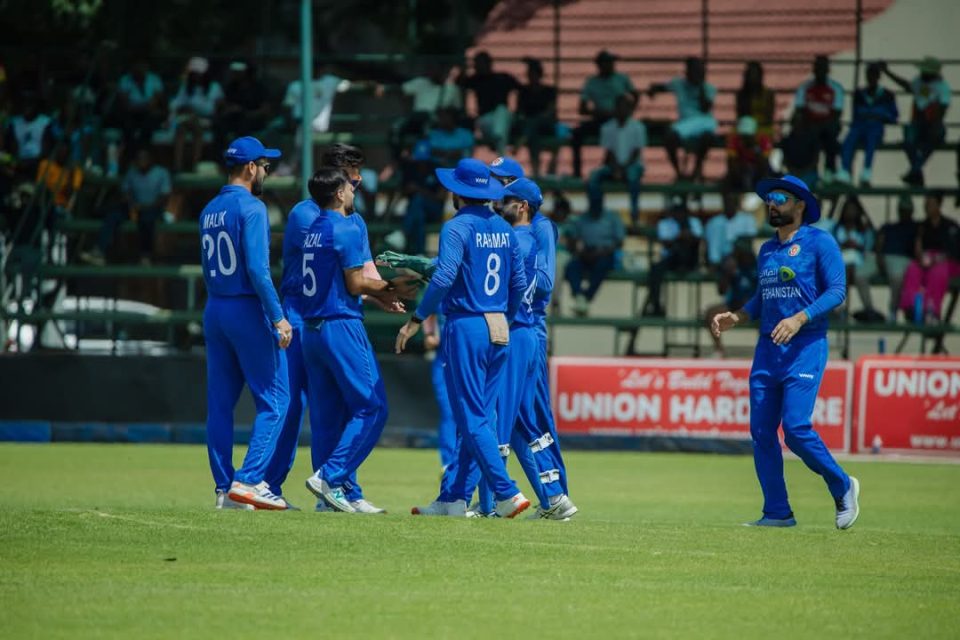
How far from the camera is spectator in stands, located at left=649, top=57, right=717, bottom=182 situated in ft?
84.5

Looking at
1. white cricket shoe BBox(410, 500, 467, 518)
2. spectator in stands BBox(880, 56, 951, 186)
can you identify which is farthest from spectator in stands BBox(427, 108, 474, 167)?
white cricket shoe BBox(410, 500, 467, 518)

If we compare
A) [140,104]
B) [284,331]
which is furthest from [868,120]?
[284,331]

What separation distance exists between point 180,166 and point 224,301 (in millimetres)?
15257

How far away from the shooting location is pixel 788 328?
11469mm

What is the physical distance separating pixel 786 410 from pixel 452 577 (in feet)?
11.9

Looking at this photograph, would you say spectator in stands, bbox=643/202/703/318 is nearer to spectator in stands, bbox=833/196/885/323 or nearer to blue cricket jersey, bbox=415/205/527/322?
spectator in stands, bbox=833/196/885/323

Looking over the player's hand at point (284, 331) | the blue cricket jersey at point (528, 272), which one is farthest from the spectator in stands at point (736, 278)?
the player's hand at point (284, 331)

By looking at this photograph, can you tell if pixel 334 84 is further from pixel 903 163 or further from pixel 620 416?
pixel 903 163

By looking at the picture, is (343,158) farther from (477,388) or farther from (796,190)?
(796,190)

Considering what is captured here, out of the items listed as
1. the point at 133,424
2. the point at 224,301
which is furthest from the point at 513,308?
the point at 133,424

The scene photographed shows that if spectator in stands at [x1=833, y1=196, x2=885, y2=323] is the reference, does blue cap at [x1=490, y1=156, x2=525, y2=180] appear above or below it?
above

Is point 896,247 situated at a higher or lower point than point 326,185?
lower

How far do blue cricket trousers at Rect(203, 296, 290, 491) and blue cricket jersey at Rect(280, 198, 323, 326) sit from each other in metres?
0.34

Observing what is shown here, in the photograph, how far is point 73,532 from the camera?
10.1 m
